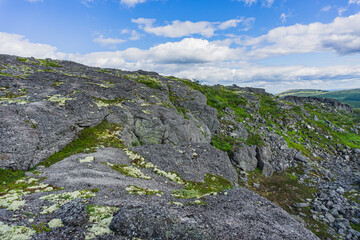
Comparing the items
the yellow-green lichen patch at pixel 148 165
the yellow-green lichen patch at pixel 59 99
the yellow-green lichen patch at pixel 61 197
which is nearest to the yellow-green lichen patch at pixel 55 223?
the yellow-green lichen patch at pixel 61 197

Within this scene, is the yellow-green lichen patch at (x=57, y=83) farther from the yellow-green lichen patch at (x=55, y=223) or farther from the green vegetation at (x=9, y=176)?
the yellow-green lichen patch at (x=55, y=223)

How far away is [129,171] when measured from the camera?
2920 centimetres

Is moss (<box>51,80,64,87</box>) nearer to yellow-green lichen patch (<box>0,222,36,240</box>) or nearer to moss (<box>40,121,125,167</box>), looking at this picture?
moss (<box>40,121,125,167</box>)

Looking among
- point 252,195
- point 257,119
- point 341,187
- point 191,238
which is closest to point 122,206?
point 191,238

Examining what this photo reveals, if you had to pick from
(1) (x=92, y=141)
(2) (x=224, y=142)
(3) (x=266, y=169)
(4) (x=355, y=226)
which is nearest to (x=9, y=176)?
(1) (x=92, y=141)

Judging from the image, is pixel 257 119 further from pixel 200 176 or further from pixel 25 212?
pixel 25 212

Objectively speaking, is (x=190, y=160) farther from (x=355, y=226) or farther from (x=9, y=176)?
(x=355, y=226)

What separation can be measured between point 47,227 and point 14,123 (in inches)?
1006

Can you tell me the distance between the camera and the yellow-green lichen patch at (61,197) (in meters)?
15.9

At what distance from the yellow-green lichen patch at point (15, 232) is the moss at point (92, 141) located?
59.5 ft

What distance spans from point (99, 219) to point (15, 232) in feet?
18.1

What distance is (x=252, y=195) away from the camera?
23.4 m

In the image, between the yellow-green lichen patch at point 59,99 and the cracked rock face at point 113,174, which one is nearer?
the cracked rock face at point 113,174

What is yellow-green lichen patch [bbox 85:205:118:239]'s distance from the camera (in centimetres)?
1359
